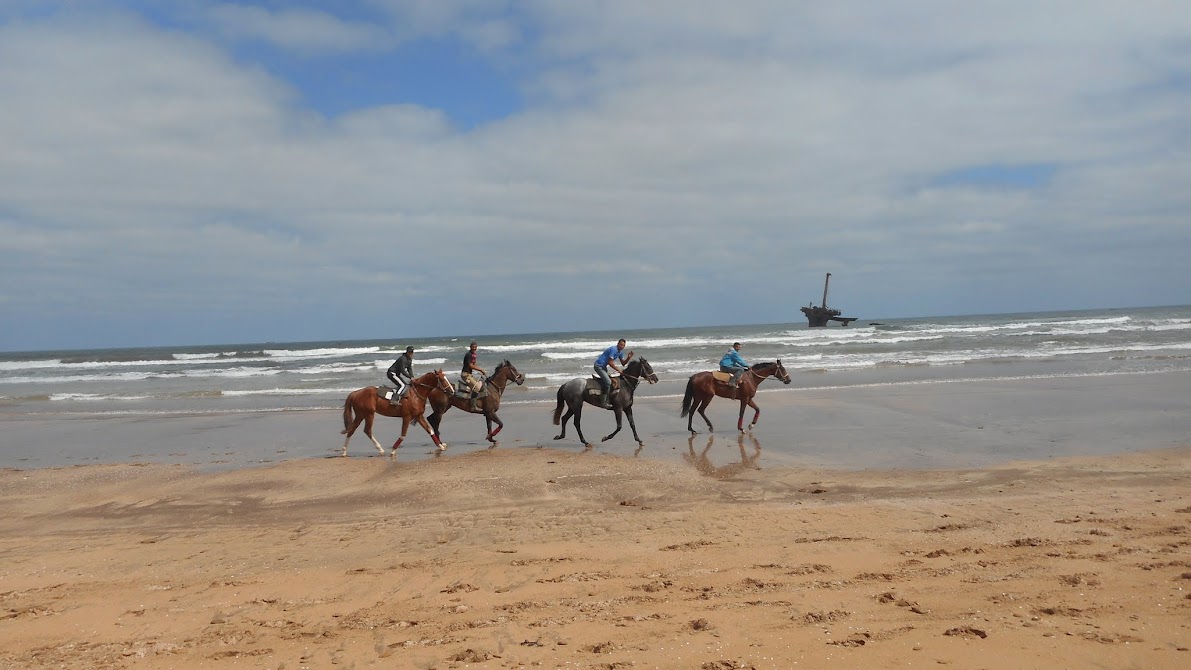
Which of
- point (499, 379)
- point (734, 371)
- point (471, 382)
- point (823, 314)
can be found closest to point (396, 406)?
point (471, 382)

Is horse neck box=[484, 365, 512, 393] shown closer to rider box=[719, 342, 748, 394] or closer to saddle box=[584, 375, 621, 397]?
saddle box=[584, 375, 621, 397]

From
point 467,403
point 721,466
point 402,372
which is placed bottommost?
point 721,466

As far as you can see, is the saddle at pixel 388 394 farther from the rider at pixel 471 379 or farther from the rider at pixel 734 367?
the rider at pixel 734 367

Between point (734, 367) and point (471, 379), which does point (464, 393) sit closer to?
point (471, 379)

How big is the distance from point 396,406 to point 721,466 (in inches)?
257

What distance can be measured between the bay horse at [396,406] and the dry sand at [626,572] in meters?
3.10

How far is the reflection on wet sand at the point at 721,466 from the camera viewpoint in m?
10.4

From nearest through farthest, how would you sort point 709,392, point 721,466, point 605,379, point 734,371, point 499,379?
point 721,466
point 605,379
point 499,379
point 709,392
point 734,371

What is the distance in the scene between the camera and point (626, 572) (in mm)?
5887

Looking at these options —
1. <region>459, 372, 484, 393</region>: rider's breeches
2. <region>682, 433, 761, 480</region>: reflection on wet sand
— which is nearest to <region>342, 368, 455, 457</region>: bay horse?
<region>459, 372, 484, 393</region>: rider's breeches

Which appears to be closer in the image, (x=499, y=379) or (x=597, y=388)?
(x=597, y=388)

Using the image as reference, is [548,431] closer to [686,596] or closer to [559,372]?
[686,596]

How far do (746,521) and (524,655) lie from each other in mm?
3736

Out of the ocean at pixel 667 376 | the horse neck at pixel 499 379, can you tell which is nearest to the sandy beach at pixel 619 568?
the horse neck at pixel 499 379
